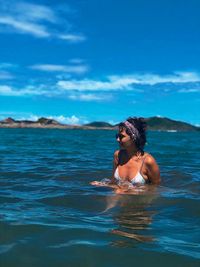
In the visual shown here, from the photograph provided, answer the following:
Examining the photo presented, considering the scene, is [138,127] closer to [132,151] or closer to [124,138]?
[124,138]

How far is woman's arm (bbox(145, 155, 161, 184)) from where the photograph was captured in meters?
8.84

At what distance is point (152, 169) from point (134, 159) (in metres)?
0.38

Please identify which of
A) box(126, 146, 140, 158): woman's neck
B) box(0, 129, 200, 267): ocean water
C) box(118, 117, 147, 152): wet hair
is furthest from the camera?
box(126, 146, 140, 158): woman's neck

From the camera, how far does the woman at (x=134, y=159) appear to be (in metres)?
8.80

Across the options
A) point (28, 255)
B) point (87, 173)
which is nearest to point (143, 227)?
point (28, 255)

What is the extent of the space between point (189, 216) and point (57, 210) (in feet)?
6.10

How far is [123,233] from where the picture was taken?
218 inches

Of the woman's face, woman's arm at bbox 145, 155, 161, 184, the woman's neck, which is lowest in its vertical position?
woman's arm at bbox 145, 155, 161, 184

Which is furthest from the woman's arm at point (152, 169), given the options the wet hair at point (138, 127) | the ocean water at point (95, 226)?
the wet hair at point (138, 127)

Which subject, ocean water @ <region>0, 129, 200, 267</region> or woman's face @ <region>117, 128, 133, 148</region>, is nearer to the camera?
ocean water @ <region>0, 129, 200, 267</region>

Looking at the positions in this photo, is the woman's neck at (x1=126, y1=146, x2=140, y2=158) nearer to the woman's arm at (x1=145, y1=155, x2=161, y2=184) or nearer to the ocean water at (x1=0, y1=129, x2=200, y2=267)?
the woman's arm at (x1=145, y1=155, x2=161, y2=184)

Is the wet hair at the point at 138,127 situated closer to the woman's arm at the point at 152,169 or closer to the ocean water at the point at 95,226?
the woman's arm at the point at 152,169

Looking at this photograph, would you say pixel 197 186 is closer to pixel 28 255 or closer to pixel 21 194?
pixel 21 194

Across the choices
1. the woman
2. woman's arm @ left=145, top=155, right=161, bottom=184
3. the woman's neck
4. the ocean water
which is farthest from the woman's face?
the ocean water
